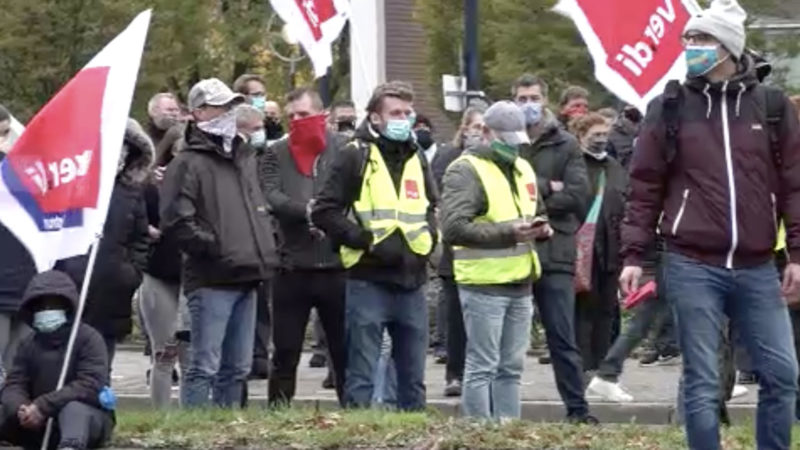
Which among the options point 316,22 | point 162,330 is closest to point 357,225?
point 162,330

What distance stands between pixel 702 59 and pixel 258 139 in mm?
5307

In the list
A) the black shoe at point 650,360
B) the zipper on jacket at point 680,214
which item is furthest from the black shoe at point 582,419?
the black shoe at point 650,360

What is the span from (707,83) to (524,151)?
4039 millimetres

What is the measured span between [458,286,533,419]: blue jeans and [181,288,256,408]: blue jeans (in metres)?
1.39

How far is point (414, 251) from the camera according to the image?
40.1 ft

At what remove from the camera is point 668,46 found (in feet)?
39.9

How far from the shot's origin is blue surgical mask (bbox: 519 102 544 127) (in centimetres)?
1317

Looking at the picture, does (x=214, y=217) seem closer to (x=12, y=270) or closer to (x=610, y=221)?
(x=12, y=270)

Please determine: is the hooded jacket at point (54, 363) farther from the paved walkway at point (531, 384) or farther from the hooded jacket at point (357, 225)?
the paved walkway at point (531, 384)

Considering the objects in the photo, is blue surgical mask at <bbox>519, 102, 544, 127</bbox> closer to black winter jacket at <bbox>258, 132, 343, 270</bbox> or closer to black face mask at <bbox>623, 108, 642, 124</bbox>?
black winter jacket at <bbox>258, 132, 343, 270</bbox>

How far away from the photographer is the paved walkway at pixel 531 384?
Answer: 14.9 meters

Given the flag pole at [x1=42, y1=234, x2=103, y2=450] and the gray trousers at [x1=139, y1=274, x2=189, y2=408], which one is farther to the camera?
the gray trousers at [x1=139, y1=274, x2=189, y2=408]

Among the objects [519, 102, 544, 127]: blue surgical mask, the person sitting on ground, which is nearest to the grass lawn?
the person sitting on ground

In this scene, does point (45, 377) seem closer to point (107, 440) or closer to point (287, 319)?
point (107, 440)
